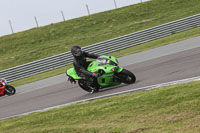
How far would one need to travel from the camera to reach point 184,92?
288 inches

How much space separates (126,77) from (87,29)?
2275cm

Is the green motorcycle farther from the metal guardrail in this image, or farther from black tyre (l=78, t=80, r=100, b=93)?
the metal guardrail

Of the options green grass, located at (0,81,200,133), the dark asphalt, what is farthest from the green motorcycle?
green grass, located at (0,81,200,133)

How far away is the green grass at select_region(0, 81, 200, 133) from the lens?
559 cm

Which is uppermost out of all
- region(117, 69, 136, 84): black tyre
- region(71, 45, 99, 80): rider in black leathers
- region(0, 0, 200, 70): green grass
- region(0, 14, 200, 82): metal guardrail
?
region(71, 45, 99, 80): rider in black leathers

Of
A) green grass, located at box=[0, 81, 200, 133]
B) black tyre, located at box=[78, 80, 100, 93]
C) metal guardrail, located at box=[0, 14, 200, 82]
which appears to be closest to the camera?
green grass, located at box=[0, 81, 200, 133]

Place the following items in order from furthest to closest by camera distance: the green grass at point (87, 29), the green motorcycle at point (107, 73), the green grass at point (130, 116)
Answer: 1. the green grass at point (87, 29)
2. the green motorcycle at point (107, 73)
3. the green grass at point (130, 116)

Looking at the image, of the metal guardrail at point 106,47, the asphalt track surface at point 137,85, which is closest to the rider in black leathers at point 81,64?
the asphalt track surface at point 137,85

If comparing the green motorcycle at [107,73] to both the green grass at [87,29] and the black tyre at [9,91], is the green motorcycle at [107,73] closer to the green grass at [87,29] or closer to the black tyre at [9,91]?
the black tyre at [9,91]

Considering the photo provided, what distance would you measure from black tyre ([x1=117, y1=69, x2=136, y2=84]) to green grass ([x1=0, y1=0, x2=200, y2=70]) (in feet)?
59.7

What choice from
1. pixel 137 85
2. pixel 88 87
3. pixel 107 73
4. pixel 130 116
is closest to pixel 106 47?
pixel 88 87

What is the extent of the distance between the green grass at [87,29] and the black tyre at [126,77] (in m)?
18.2

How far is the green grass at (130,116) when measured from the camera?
5.59 m

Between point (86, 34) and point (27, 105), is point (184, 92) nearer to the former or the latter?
point (27, 105)
